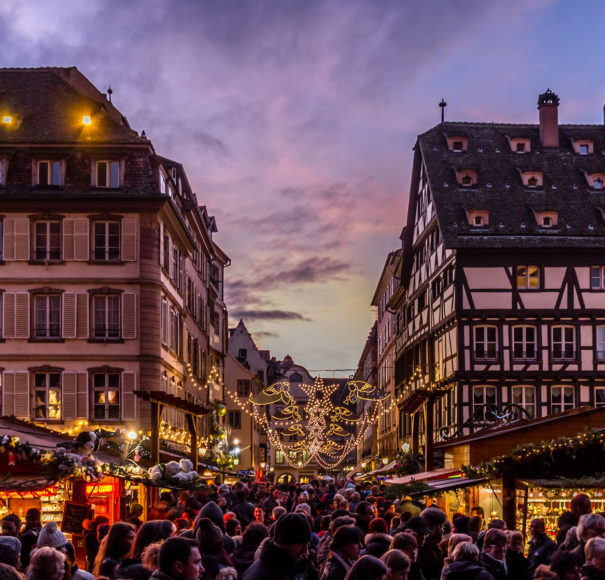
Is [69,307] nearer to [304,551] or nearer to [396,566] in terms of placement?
[304,551]

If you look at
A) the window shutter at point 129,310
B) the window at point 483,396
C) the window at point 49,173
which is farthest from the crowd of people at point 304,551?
the window at point 483,396

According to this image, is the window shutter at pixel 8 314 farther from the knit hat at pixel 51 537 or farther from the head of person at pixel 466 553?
the head of person at pixel 466 553

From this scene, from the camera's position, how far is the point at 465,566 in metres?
8.21

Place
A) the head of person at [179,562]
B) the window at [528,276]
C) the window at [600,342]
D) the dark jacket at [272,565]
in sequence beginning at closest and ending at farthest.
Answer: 1. the head of person at [179,562]
2. the dark jacket at [272,565]
3. the window at [600,342]
4. the window at [528,276]

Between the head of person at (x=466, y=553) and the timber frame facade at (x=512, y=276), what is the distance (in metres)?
27.7

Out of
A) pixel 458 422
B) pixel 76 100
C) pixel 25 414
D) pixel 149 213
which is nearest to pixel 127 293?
pixel 149 213

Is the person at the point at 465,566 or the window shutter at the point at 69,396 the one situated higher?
the window shutter at the point at 69,396

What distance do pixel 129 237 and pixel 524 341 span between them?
50.6 feet

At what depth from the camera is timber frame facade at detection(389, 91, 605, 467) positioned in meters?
39.7

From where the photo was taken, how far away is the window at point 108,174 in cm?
3641

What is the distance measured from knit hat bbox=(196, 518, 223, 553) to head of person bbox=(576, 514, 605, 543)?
3.20 metres

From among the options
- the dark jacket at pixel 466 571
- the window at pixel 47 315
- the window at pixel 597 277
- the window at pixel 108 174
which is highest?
the window at pixel 108 174

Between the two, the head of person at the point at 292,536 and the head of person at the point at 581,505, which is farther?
the head of person at the point at 581,505

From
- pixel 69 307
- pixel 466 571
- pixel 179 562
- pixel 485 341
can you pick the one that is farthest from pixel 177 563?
pixel 485 341
